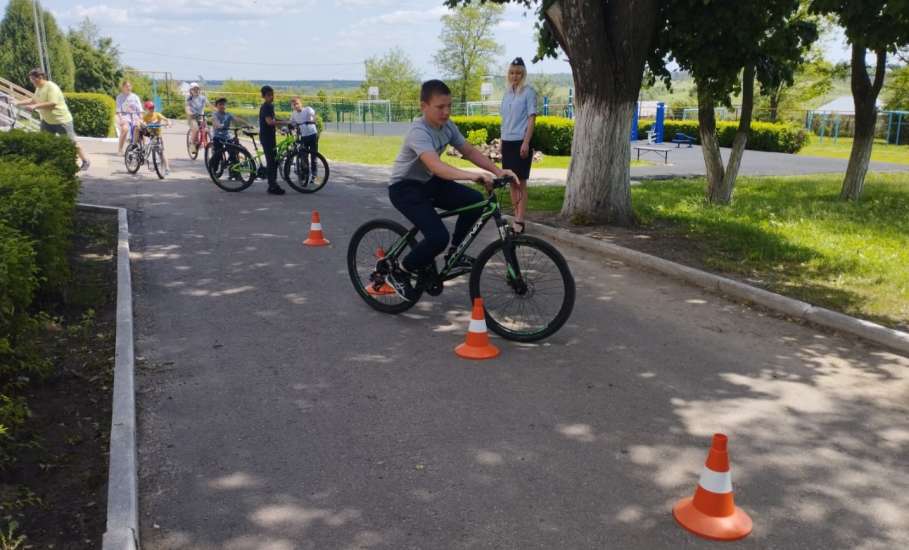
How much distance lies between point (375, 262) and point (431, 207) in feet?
3.39

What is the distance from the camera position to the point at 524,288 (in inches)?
231

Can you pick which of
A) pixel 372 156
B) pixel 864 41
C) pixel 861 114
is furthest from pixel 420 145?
pixel 372 156

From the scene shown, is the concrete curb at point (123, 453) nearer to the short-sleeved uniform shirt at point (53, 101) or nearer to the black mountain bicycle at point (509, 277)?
the black mountain bicycle at point (509, 277)

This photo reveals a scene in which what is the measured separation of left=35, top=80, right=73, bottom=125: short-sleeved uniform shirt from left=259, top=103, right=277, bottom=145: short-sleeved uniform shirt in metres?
3.64

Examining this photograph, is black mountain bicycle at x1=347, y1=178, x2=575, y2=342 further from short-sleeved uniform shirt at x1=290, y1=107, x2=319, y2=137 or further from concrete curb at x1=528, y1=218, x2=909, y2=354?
short-sleeved uniform shirt at x1=290, y1=107, x2=319, y2=137

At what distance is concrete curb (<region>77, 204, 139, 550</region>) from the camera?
315cm

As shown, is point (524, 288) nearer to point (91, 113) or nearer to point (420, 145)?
point (420, 145)

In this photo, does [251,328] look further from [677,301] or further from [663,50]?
[663,50]

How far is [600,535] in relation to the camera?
3.41 m

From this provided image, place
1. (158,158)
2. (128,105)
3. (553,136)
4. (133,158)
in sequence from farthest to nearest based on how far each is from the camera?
1. (553,136)
2. (128,105)
3. (133,158)
4. (158,158)

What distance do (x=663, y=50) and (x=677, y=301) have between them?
6.00m

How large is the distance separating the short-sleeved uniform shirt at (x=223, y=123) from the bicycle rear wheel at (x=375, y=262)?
8234mm

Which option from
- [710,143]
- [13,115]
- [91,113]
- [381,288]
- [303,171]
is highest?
[91,113]

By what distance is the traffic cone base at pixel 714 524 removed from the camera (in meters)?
3.38
